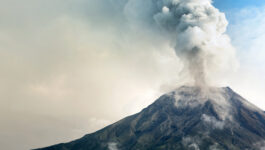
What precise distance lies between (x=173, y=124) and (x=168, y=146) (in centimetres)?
2772

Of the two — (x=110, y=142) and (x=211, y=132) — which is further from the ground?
(x=110, y=142)

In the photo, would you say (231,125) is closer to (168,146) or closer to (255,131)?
(255,131)

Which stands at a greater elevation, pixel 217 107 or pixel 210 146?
pixel 217 107

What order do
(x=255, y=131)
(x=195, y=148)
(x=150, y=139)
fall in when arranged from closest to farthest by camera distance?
(x=195, y=148), (x=255, y=131), (x=150, y=139)

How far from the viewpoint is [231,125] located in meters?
176

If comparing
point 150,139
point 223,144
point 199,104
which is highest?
point 199,104

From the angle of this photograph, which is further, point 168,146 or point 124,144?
point 124,144

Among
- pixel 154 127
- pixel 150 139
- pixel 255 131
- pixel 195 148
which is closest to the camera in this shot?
pixel 195 148

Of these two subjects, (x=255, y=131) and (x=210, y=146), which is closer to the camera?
(x=210, y=146)

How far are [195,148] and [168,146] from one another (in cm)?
1568

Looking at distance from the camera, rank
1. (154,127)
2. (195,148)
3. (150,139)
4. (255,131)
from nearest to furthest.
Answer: (195,148), (255,131), (150,139), (154,127)

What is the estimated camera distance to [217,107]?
192m

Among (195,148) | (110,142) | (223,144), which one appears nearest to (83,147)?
(110,142)

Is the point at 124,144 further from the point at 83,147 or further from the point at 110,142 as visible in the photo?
the point at 83,147
